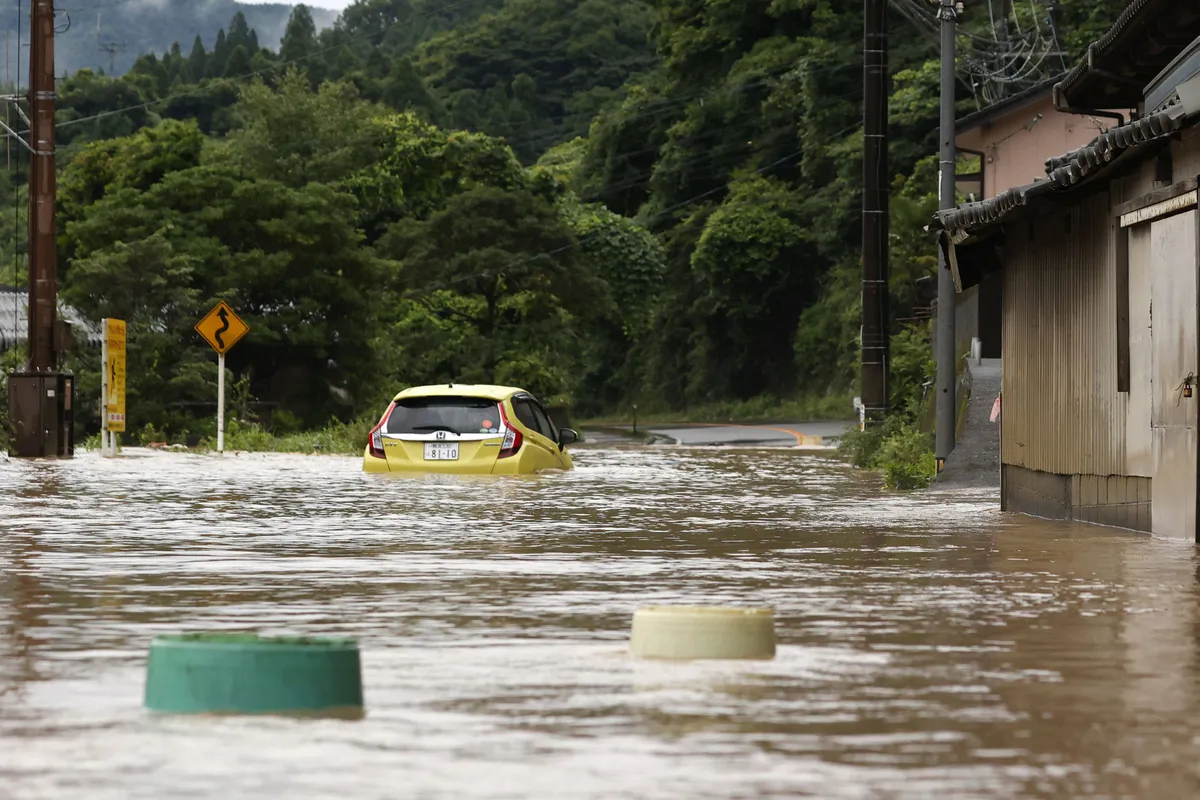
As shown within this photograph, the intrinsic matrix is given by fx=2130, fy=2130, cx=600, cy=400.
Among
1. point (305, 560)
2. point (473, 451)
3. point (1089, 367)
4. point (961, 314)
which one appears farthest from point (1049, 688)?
point (961, 314)

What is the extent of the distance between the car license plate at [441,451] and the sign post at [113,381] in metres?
9.69

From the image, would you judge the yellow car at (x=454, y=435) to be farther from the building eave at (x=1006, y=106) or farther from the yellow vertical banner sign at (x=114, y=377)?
the building eave at (x=1006, y=106)

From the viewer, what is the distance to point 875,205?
32688 millimetres

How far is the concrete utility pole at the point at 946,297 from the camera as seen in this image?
27.1 meters

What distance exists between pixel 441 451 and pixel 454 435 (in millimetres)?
248

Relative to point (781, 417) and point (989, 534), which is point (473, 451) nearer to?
point (989, 534)

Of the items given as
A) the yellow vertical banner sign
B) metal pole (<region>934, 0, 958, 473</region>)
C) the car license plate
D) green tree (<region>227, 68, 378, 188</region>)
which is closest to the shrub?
metal pole (<region>934, 0, 958, 473</region>)

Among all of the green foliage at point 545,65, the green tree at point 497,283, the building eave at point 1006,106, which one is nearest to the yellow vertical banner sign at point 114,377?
the building eave at point 1006,106

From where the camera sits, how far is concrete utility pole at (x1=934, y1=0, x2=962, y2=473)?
2709 cm

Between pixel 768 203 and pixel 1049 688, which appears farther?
pixel 768 203

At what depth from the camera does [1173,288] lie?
15734mm

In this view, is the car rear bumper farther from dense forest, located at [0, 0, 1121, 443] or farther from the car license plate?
dense forest, located at [0, 0, 1121, 443]

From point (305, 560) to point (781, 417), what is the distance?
66.9 m

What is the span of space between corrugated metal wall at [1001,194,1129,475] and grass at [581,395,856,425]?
5199 centimetres
